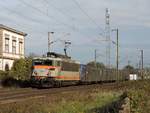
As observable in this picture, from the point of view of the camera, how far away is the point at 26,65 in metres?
61.4

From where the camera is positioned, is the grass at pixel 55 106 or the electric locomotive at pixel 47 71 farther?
the electric locomotive at pixel 47 71

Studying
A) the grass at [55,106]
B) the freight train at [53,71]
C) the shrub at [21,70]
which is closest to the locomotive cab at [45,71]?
the freight train at [53,71]

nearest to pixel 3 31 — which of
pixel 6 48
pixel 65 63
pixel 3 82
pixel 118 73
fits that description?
pixel 6 48

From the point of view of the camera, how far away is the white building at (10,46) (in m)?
64.2

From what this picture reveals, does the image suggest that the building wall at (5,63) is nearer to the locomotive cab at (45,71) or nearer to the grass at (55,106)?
the locomotive cab at (45,71)

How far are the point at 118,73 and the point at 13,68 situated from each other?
3233 centimetres

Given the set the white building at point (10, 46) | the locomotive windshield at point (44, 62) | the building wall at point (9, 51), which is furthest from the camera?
the white building at point (10, 46)

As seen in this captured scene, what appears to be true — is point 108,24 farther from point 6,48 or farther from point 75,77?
point 75,77

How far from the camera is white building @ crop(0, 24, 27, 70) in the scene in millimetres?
64250

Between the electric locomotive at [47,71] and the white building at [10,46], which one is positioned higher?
the white building at [10,46]

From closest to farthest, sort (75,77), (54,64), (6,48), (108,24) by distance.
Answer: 1. (54,64)
2. (75,77)
3. (6,48)
4. (108,24)

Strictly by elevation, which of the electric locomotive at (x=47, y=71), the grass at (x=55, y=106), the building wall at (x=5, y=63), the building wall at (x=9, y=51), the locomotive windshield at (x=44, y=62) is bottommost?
the grass at (x=55, y=106)

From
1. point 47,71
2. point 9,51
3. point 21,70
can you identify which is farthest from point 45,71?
point 9,51

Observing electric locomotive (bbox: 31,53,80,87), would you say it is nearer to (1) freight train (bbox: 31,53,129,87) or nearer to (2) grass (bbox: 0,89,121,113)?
(1) freight train (bbox: 31,53,129,87)
